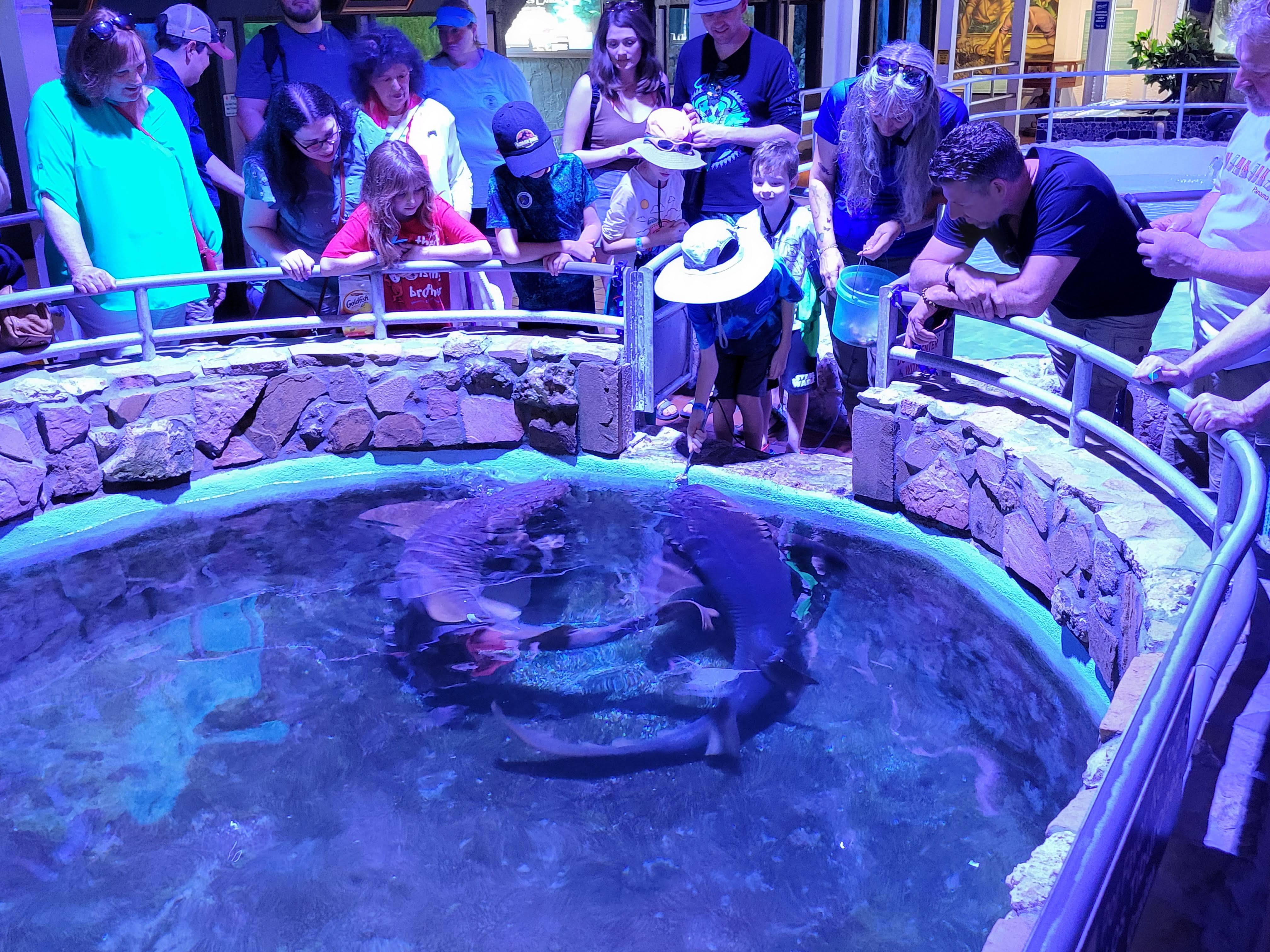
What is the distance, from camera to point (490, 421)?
5516 mm

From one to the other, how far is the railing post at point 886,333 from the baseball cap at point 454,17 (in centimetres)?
234

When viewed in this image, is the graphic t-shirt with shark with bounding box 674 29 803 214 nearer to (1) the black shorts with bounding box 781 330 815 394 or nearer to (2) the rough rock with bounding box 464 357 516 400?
(1) the black shorts with bounding box 781 330 815 394

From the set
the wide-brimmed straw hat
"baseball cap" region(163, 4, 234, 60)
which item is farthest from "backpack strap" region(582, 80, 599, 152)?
"baseball cap" region(163, 4, 234, 60)

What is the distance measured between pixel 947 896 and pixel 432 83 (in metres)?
4.22

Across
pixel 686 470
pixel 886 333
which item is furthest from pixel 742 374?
pixel 886 333

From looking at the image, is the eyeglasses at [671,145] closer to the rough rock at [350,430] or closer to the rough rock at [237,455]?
the rough rock at [350,430]

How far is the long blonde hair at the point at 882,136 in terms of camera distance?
14.3 ft

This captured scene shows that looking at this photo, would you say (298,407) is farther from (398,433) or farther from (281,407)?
(398,433)

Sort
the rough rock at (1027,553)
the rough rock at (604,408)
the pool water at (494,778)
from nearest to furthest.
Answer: the pool water at (494,778) → the rough rock at (1027,553) → the rough rock at (604,408)

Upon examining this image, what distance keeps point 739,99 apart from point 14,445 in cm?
328

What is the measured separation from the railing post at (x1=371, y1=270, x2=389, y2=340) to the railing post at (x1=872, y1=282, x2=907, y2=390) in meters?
2.12

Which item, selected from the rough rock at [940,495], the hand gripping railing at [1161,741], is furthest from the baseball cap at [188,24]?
the hand gripping railing at [1161,741]

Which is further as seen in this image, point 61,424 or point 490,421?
point 490,421

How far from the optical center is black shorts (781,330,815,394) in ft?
16.3
